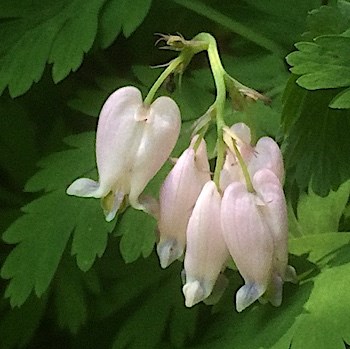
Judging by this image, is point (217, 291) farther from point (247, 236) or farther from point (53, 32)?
point (53, 32)

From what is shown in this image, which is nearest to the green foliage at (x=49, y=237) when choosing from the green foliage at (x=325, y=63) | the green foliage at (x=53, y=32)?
the green foliage at (x=53, y=32)

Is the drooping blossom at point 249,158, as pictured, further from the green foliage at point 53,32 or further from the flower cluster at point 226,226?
the green foliage at point 53,32

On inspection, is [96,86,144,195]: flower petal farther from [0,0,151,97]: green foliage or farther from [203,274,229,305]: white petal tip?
[0,0,151,97]: green foliage

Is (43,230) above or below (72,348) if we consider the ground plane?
above

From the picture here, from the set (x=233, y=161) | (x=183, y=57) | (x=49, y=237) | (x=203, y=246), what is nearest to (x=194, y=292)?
(x=203, y=246)

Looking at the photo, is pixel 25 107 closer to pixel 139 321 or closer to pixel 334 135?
pixel 139 321

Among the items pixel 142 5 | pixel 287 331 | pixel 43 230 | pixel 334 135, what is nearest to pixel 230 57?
pixel 142 5
